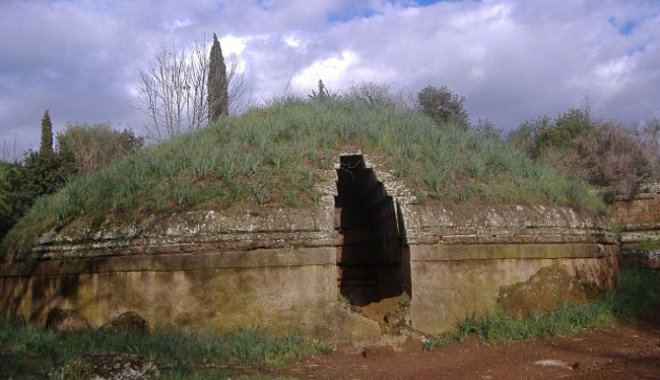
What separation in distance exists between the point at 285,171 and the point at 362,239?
303 centimetres

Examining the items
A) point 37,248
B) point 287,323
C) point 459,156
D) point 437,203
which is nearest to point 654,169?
point 459,156

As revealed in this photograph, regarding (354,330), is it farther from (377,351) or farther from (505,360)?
(505,360)

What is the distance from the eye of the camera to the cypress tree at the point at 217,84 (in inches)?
896

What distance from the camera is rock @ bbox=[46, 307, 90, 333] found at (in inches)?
329

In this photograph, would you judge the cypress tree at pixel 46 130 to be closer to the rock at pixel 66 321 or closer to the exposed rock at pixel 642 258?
the rock at pixel 66 321

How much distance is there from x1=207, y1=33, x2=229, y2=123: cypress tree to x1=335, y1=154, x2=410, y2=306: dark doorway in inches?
450

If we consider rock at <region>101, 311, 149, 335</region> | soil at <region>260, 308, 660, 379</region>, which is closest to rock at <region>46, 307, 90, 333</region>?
rock at <region>101, 311, 149, 335</region>

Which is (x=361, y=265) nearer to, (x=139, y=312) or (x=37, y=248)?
(x=139, y=312)

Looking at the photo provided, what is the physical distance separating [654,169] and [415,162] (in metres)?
16.3

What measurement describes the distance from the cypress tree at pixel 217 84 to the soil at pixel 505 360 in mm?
15610

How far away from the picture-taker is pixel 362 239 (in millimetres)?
11852

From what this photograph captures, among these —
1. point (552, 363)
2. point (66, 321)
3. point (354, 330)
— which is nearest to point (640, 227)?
point (552, 363)

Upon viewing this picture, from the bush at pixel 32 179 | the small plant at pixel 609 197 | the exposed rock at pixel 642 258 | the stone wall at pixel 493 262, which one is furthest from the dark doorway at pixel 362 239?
the small plant at pixel 609 197

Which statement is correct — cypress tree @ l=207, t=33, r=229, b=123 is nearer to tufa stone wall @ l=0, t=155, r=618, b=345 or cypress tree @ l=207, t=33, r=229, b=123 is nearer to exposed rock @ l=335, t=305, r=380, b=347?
tufa stone wall @ l=0, t=155, r=618, b=345
